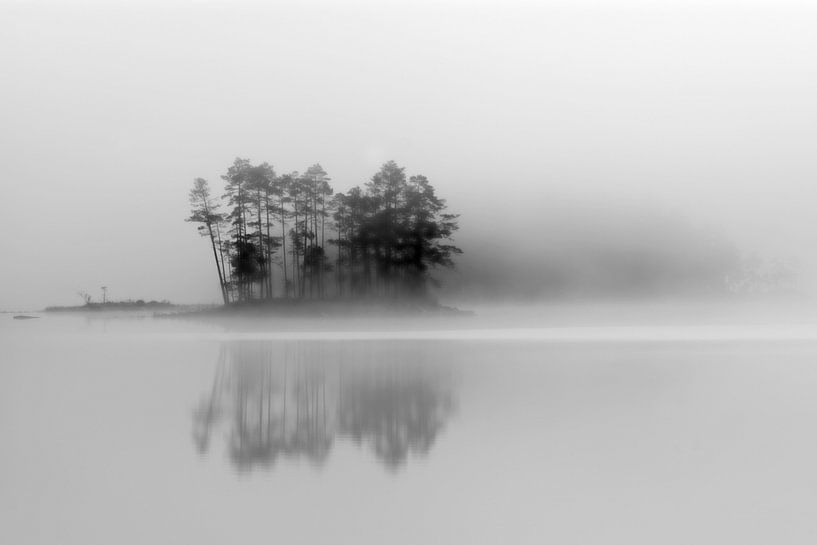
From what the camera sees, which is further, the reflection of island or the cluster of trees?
the cluster of trees

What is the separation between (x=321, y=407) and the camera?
6.99m

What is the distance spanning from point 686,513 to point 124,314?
33.6 meters

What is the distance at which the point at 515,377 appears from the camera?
9516 mm

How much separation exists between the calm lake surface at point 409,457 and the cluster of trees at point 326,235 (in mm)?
23772

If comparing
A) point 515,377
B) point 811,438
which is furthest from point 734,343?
point 811,438

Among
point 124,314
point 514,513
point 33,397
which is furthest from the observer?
point 124,314

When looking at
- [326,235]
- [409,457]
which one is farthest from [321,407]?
[326,235]

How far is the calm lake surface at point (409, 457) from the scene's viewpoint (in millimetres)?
3594

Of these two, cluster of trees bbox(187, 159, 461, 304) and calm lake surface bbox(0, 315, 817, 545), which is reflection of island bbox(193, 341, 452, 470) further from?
cluster of trees bbox(187, 159, 461, 304)

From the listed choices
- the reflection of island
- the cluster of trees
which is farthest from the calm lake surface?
the cluster of trees

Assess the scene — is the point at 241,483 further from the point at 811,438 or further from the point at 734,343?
the point at 734,343

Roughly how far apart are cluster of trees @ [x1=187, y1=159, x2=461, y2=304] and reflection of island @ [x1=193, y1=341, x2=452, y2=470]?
2213cm

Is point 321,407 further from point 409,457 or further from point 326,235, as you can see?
point 326,235

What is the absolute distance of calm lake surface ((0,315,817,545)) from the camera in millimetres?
3594
